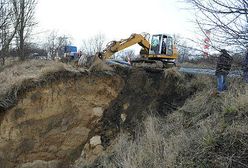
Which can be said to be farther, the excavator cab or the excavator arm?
the excavator cab

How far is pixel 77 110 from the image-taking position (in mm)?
10984

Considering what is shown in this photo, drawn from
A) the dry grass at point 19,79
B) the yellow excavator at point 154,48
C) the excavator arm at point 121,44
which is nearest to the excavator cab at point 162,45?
the yellow excavator at point 154,48

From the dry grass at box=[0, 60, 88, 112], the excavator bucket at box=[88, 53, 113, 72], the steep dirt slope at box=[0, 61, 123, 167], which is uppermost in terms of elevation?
the excavator bucket at box=[88, 53, 113, 72]

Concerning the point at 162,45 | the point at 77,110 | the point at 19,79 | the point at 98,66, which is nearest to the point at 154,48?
the point at 162,45

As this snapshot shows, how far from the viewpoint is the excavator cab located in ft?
53.4

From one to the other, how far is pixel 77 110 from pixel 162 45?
23.2 feet

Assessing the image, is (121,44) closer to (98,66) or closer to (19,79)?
(98,66)

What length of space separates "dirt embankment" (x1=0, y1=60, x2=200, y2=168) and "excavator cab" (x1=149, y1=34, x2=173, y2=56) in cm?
352

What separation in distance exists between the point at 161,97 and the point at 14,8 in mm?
11256

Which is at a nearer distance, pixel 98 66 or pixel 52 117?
pixel 52 117

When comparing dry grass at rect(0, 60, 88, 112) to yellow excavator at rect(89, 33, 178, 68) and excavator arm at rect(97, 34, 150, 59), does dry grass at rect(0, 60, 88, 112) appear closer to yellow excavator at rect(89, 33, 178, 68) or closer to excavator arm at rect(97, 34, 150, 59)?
excavator arm at rect(97, 34, 150, 59)

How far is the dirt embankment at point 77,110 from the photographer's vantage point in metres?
9.84

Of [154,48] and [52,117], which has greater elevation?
[154,48]

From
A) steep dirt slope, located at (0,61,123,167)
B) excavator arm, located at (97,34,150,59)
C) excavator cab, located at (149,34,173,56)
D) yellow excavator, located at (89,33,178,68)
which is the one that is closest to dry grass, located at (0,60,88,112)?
steep dirt slope, located at (0,61,123,167)
